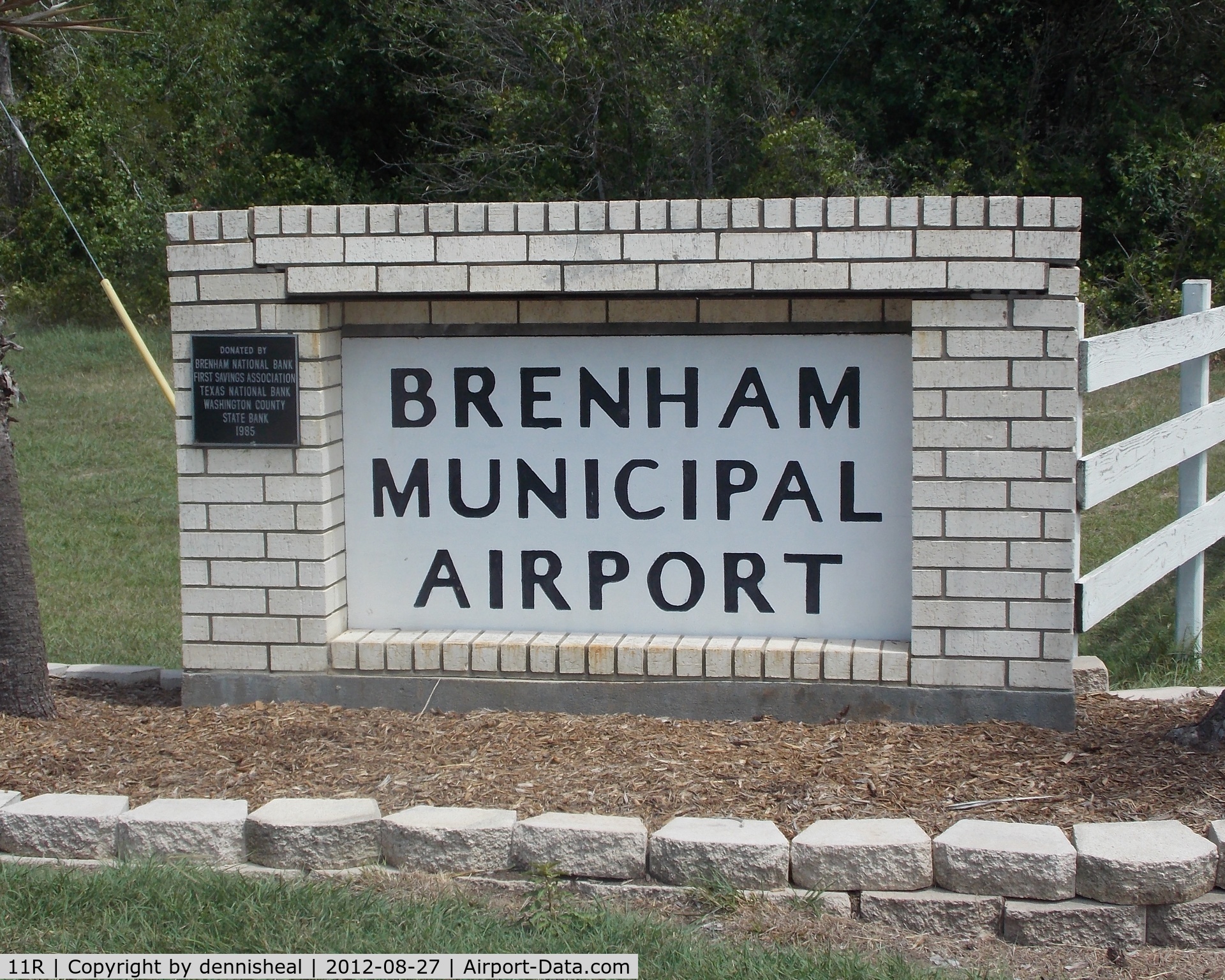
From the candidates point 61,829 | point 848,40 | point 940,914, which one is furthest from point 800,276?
point 848,40

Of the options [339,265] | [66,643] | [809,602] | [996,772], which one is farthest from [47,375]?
[996,772]

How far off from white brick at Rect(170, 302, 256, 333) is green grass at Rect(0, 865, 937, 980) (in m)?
2.18

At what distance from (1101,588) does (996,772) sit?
1163 mm

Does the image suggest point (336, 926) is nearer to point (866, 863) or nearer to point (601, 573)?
point (866, 863)

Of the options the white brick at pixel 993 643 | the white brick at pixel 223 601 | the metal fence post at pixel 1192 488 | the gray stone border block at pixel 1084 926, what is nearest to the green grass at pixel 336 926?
the gray stone border block at pixel 1084 926

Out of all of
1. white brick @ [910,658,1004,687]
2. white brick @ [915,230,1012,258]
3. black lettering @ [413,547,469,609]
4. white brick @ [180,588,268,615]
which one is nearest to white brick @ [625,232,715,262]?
white brick @ [915,230,1012,258]

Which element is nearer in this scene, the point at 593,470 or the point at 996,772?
the point at 996,772

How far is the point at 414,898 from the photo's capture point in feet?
12.2

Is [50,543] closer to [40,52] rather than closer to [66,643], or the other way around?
[66,643]

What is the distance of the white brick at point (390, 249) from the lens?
16.3ft

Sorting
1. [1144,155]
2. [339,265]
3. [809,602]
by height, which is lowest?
[809,602]

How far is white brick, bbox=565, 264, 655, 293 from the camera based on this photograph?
4859 mm

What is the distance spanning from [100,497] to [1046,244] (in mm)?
8418

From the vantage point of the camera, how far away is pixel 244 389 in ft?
16.9
